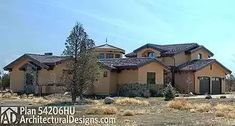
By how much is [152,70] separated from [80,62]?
16881 mm

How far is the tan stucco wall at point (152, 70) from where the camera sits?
47.3 meters

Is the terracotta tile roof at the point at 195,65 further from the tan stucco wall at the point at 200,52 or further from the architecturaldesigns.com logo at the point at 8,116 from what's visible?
the architecturaldesigns.com logo at the point at 8,116

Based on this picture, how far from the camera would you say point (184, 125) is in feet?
58.4

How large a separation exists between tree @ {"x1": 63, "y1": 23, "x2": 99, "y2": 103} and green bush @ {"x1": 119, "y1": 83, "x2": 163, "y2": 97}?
13429 mm

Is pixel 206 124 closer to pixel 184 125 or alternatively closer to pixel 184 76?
pixel 184 125

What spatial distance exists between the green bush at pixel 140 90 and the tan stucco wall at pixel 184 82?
20.8 feet

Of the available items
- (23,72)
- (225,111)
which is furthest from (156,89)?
(225,111)

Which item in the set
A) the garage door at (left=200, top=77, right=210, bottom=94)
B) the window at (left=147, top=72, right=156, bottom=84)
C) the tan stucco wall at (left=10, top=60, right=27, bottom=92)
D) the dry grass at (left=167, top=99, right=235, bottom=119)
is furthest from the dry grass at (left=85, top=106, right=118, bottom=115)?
the garage door at (left=200, top=77, right=210, bottom=94)

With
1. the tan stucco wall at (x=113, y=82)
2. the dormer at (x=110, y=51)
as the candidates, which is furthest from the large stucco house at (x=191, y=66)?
the tan stucco wall at (x=113, y=82)

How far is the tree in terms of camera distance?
32719 mm

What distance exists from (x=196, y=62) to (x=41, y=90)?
1982cm

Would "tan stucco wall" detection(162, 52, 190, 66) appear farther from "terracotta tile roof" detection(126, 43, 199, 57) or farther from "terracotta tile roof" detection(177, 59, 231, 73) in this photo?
"terracotta tile roof" detection(177, 59, 231, 73)

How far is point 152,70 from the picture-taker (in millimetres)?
48656

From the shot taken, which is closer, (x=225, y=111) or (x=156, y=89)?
(x=225, y=111)
